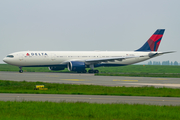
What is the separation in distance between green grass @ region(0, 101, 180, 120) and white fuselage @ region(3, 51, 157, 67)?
40352 millimetres

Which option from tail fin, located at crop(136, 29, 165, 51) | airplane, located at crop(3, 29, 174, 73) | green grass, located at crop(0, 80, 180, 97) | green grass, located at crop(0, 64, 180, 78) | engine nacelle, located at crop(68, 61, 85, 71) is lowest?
green grass, located at crop(0, 64, 180, 78)

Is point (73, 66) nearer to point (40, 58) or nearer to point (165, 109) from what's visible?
point (40, 58)

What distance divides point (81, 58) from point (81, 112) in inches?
1837

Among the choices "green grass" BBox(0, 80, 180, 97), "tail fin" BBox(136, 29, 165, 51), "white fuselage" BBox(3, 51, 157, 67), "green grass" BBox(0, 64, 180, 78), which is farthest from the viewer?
"tail fin" BBox(136, 29, 165, 51)

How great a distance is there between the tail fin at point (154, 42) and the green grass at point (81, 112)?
5317cm

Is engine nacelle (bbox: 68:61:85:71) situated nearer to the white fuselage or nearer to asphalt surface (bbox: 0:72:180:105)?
the white fuselage

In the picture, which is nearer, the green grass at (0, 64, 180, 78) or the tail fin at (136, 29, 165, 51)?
the green grass at (0, 64, 180, 78)

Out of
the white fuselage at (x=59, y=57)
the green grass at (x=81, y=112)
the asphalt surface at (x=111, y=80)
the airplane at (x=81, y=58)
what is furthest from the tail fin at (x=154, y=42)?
the green grass at (x=81, y=112)

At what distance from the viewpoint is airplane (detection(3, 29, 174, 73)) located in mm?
54812

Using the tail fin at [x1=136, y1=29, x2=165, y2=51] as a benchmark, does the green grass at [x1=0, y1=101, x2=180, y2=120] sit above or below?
below

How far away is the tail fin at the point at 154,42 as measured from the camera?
66.5 metres

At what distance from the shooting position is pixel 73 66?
2185 inches

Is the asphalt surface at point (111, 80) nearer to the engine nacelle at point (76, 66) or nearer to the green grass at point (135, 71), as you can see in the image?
the green grass at point (135, 71)

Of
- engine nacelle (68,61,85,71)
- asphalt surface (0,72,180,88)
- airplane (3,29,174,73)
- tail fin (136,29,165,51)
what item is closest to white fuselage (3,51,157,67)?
airplane (3,29,174,73)
